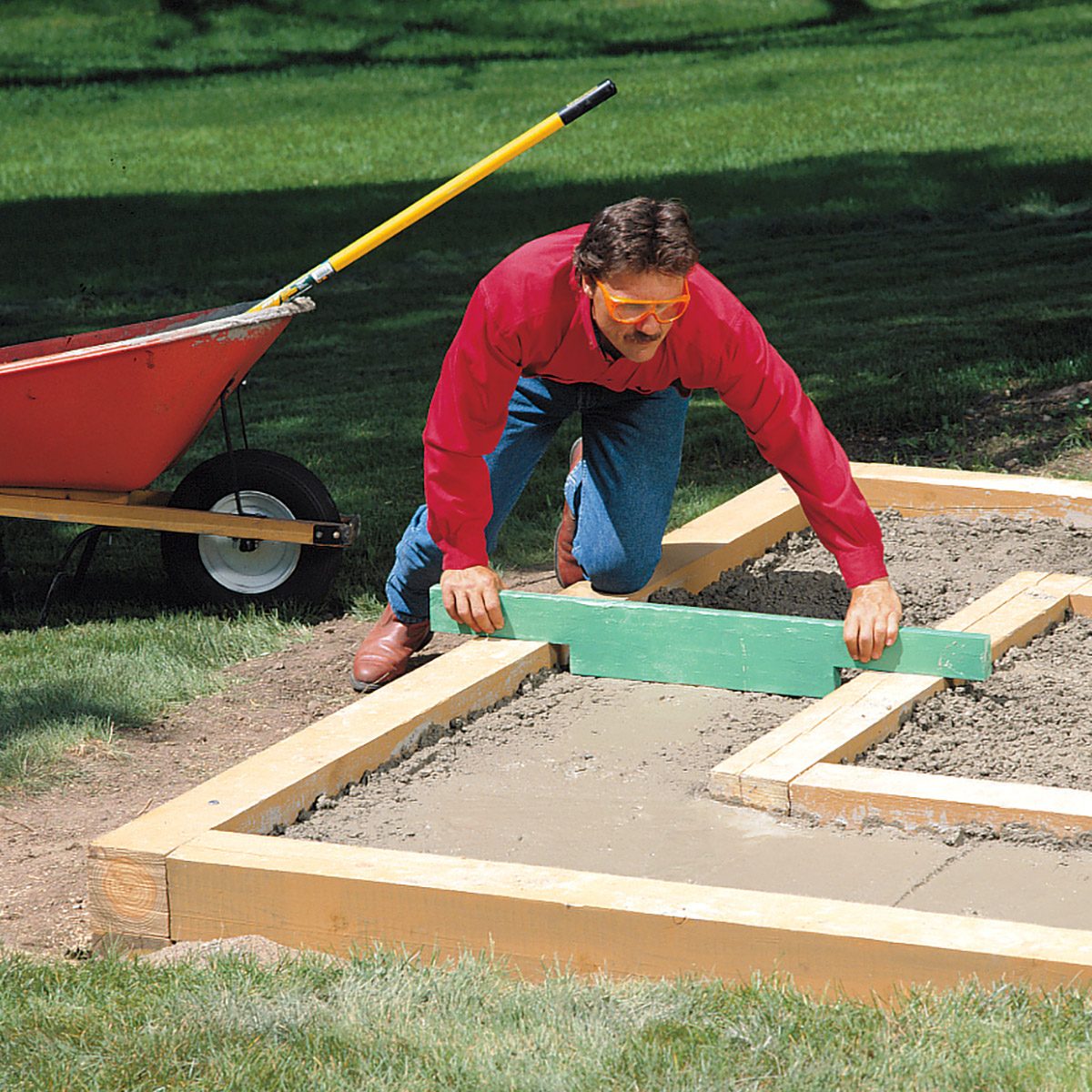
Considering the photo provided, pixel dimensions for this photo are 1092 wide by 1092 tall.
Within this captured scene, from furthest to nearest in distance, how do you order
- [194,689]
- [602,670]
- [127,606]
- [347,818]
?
[127,606] < [194,689] < [602,670] < [347,818]

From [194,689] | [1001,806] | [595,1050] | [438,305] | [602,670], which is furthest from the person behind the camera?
[438,305]

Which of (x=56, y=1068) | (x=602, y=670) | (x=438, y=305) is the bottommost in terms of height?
(x=56, y=1068)

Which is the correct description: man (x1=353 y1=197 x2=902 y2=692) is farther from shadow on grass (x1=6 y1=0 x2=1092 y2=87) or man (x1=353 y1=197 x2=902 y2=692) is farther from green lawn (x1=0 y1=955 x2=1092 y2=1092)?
shadow on grass (x1=6 y1=0 x2=1092 y2=87)

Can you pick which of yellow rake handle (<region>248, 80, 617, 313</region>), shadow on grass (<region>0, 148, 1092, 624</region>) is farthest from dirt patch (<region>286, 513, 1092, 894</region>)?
shadow on grass (<region>0, 148, 1092, 624</region>)

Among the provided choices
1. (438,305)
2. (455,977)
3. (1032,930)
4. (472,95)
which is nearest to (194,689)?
(455,977)

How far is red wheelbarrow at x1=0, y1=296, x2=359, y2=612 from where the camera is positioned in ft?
16.3

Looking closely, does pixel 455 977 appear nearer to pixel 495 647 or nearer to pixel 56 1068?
pixel 56 1068

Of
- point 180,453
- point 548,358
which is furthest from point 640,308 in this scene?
point 180,453

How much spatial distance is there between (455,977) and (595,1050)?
0.35 m

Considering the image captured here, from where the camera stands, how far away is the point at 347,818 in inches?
146

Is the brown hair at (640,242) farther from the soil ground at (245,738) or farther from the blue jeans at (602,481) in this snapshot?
the soil ground at (245,738)

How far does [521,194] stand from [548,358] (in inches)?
463

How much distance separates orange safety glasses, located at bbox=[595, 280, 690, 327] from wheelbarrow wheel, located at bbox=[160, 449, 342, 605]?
74.4 inches

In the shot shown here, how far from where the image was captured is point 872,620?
12.4ft
